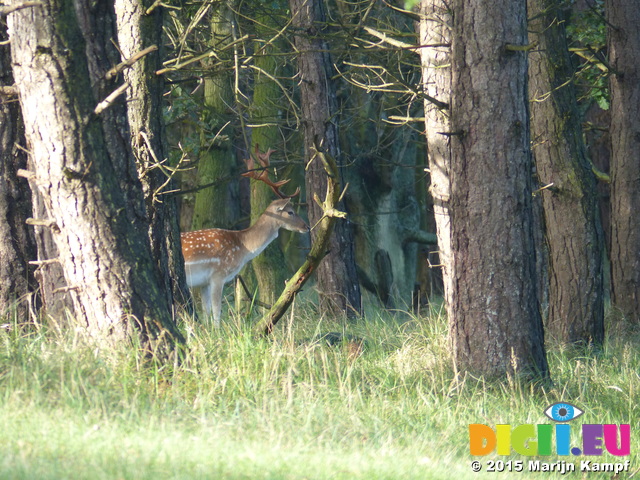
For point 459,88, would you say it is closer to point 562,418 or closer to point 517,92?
point 517,92

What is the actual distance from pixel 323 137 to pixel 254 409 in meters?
6.39

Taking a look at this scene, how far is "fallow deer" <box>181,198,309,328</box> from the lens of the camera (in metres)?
12.0

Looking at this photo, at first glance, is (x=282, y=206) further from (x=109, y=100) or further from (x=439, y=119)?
(x=109, y=100)

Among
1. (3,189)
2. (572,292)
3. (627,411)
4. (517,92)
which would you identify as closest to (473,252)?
(517,92)

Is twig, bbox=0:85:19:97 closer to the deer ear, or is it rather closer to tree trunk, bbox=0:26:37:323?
tree trunk, bbox=0:26:37:323

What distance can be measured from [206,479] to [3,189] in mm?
4149

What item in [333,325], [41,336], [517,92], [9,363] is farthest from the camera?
[333,325]

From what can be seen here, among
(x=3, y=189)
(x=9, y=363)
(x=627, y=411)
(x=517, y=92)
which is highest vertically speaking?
(x=517, y=92)

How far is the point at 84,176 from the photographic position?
5.62 metres

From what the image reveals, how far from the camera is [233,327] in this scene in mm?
7551

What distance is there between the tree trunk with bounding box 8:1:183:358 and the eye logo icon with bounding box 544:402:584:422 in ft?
9.42

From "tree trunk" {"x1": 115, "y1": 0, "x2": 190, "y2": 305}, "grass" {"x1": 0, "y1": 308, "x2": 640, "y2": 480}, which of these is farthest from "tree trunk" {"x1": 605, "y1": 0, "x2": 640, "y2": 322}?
"tree trunk" {"x1": 115, "y1": 0, "x2": 190, "y2": 305}

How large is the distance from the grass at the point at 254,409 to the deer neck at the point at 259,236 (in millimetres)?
5157

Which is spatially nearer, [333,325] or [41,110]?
[41,110]
